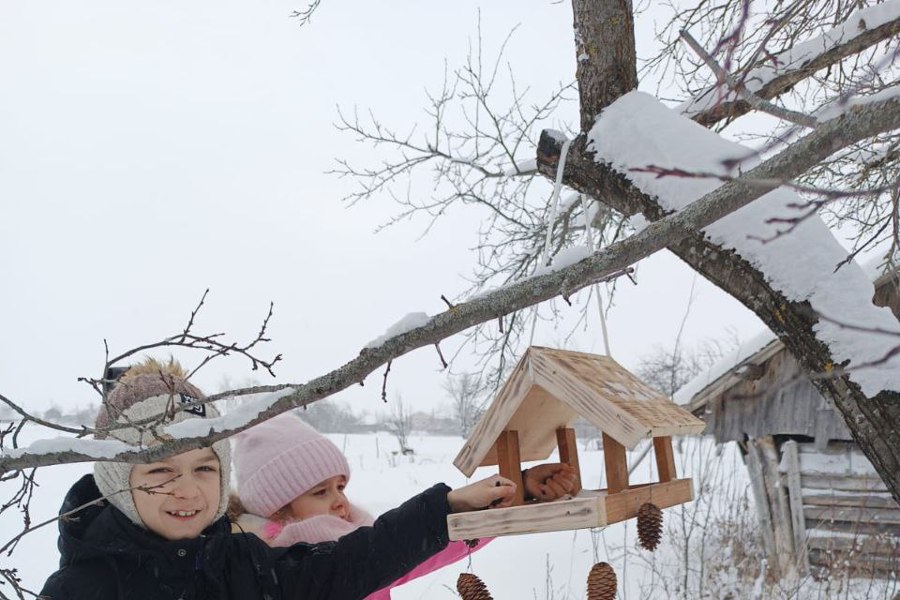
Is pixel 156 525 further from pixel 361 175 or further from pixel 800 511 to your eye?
pixel 800 511

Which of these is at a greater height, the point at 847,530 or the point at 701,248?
the point at 701,248

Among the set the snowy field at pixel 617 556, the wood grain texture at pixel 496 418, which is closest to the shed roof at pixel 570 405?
the wood grain texture at pixel 496 418

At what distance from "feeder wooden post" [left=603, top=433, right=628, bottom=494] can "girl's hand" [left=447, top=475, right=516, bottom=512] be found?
0.24 m

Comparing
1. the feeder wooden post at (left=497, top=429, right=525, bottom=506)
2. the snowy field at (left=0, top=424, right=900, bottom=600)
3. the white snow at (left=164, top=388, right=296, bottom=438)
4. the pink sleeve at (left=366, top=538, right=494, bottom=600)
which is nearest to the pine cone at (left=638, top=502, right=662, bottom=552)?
the feeder wooden post at (left=497, top=429, right=525, bottom=506)

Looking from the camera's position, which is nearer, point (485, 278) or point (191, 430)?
point (191, 430)

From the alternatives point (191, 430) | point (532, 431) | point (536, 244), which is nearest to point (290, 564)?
point (532, 431)

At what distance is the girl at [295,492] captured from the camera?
2439mm

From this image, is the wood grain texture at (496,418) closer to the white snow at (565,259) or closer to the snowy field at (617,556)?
the white snow at (565,259)

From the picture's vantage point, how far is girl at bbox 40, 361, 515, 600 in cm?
192

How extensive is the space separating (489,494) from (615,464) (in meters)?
0.33

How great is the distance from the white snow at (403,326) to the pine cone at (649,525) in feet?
2.92

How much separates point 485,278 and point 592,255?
499 cm

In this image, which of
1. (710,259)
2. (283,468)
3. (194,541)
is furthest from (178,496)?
(710,259)

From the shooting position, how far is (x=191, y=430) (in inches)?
47.6
